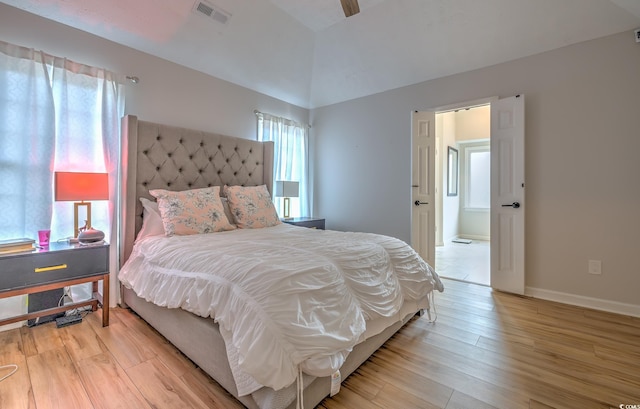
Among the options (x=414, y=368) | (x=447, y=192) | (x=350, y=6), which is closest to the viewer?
(x=414, y=368)

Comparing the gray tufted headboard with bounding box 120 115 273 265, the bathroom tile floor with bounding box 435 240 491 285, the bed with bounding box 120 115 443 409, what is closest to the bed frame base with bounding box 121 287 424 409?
the bed with bounding box 120 115 443 409

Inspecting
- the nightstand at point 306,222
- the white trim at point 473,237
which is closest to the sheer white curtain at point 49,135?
the nightstand at point 306,222

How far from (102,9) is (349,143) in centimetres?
298

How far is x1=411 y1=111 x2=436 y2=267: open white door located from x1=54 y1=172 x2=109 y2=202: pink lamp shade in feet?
10.4

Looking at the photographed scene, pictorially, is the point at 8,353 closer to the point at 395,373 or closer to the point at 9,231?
the point at 9,231

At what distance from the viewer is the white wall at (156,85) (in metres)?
2.17

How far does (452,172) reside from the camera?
20.6 feet

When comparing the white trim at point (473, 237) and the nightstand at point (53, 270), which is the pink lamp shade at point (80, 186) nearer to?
the nightstand at point (53, 270)

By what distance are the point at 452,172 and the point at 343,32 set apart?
13.9 feet

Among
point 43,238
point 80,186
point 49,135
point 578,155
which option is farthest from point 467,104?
point 43,238

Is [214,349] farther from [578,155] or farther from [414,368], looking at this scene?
[578,155]

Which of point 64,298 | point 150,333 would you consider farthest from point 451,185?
point 64,298

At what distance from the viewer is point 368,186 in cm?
402

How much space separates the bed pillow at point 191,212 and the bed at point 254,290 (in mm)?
14
